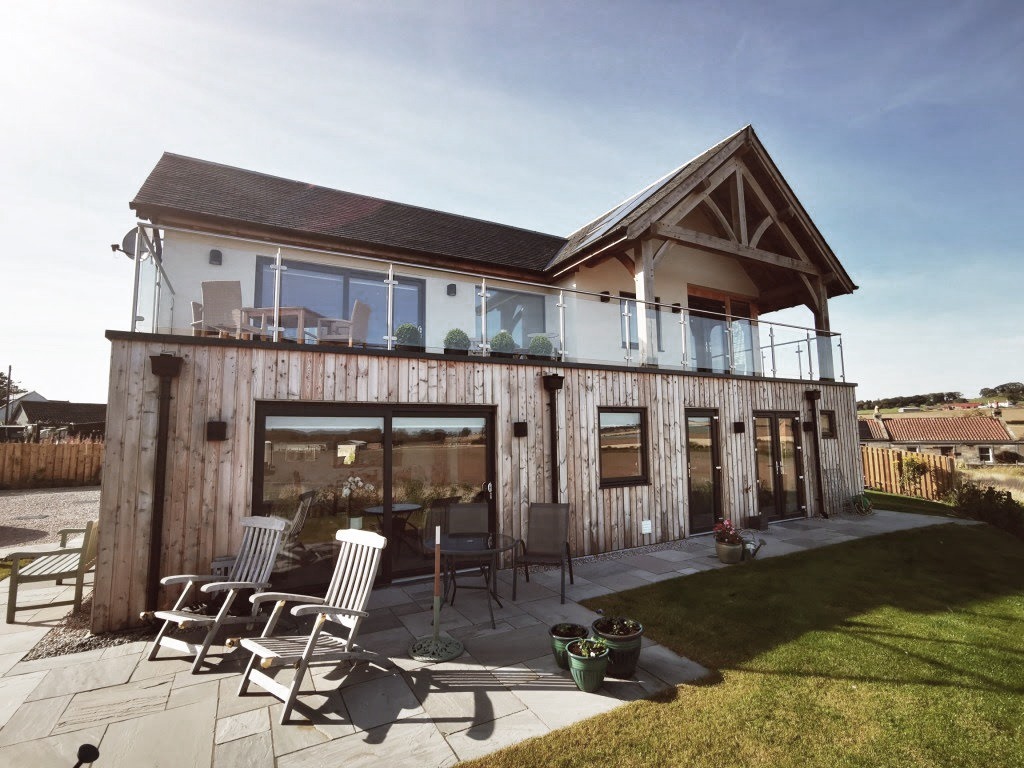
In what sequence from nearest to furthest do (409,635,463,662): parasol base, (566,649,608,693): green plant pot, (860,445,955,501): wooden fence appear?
(566,649,608,693): green plant pot
(409,635,463,662): parasol base
(860,445,955,501): wooden fence

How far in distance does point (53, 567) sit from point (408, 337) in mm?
4678

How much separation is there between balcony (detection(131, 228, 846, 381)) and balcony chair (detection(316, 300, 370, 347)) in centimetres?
1

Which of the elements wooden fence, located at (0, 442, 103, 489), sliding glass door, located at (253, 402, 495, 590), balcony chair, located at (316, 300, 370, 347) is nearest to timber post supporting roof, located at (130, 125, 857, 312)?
balcony chair, located at (316, 300, 370, 347)

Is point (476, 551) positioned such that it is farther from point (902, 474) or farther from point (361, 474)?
point (902, 474)

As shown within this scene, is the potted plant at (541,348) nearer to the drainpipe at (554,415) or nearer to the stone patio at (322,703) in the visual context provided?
the drainpipe at (554,415)

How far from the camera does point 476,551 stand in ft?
16.0

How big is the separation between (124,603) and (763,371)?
10.9m

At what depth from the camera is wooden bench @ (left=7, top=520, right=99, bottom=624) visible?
14.8 ft

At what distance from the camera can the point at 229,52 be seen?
5781 millimetres

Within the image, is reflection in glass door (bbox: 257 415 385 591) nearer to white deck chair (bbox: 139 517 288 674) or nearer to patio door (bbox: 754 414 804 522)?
white deck chair (bbox: 139 517 288 674)

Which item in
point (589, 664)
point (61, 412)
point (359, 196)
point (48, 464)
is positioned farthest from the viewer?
point (61, 412)

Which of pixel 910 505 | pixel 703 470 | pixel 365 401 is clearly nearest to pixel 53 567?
pixel 365 401

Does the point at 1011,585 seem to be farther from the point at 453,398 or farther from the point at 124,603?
the point at 124,603

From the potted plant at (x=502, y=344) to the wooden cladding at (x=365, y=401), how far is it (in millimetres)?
297
